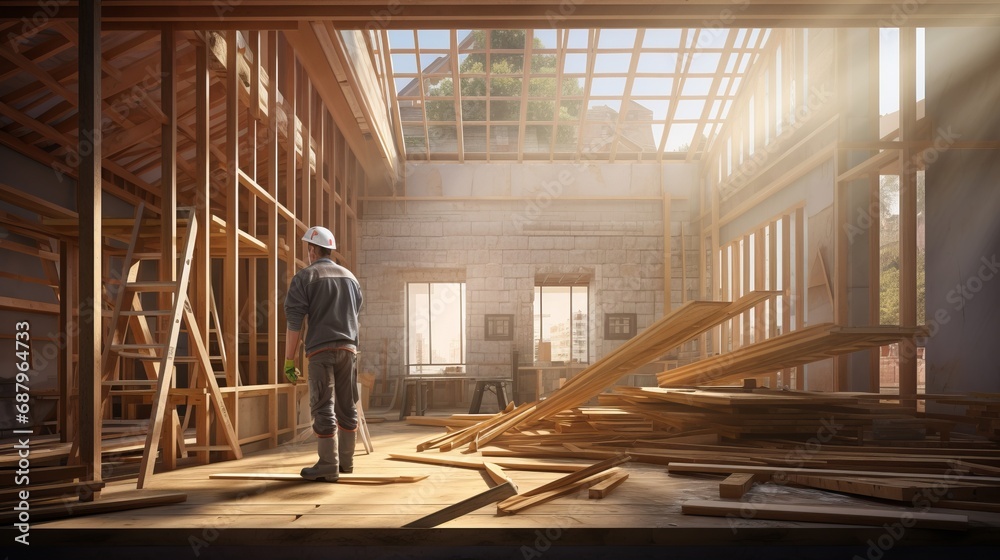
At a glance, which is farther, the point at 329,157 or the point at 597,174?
the point at 597,174

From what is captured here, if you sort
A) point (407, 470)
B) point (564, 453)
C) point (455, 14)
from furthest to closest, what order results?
point (564, 453) < point (407, 470) < point (455, 14)

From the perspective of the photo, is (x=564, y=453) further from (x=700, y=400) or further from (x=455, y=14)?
(x=455, y=14)

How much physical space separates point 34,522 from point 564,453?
3.45 metres

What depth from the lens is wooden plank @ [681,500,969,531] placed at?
3.15m

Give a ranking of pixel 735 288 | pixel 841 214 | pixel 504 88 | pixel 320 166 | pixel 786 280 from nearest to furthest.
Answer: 1. pixel 841 214
2. pixel 320 166
3. pixel 786 280
4. pixel 735 288
5. pixel 504 88

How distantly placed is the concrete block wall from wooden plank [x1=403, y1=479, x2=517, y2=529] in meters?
9.93

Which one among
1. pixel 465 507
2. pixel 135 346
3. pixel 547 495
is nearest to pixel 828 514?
pixel 547 495

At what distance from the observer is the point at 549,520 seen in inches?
132

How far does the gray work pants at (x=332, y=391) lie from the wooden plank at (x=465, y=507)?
154 cm

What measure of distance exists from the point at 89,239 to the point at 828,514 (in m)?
4.06

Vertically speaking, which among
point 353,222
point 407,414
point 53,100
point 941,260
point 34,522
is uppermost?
point 53,100

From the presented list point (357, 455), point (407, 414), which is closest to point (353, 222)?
point (407, 414)

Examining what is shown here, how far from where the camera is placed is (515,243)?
13.8 m

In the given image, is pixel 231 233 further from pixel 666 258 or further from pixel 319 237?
pixel 666 258
